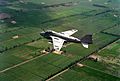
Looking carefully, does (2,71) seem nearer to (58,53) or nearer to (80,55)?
(58,53)

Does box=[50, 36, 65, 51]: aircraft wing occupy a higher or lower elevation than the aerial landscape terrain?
higher

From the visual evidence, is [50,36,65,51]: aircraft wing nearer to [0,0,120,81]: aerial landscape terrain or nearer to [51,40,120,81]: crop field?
[0,0,120,81]: aerial landscape terrain

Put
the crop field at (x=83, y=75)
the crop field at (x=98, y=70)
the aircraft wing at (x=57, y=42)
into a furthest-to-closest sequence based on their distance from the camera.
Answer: the aircraft wing at (x=57, y=42) → the crop field at (x=98, y=70) → the crop field at (x=83, y=75)

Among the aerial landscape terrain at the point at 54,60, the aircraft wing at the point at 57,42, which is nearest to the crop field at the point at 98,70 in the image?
the aerial landscape terrain at the point at 54,60

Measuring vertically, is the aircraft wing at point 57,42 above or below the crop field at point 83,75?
above

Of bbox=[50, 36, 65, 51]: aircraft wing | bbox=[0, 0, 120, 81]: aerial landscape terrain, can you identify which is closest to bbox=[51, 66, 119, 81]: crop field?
bbox=[0, 0, 120, 81]: aerial landscape terrain

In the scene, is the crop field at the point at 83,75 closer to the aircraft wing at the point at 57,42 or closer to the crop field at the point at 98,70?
the crop field at the point at 98,70

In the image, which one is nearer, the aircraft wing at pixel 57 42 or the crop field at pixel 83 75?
the crop field at pixel 83 75

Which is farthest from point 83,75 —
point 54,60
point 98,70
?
point 54,60

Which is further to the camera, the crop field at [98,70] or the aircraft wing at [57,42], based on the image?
the aircraft wing at [57,42]

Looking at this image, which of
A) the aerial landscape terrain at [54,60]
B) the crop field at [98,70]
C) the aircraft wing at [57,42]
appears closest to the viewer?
the crop field at [98,70]

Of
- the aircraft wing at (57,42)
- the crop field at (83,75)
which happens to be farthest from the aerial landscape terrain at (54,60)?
the aircraft wing at (57,42)

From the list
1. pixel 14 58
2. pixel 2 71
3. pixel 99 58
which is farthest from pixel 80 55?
pixel 2 71
